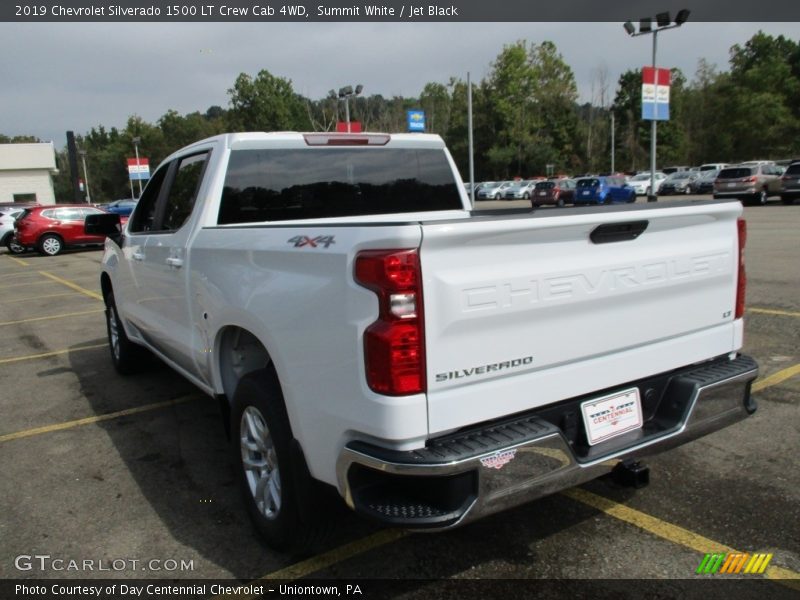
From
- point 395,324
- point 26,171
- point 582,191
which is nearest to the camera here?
point 395,324

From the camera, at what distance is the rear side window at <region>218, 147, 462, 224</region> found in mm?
3899

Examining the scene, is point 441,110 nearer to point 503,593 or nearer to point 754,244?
point 754,244

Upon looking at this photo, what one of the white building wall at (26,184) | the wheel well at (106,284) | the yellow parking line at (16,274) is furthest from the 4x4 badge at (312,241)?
the white building wall at (26,184)

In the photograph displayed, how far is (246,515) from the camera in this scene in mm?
3439

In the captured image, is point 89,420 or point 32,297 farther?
point 32,297

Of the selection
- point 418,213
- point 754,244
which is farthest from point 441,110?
point 418,213

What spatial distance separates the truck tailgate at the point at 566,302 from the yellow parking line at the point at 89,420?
3.75 meters

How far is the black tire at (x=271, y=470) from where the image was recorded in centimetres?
273

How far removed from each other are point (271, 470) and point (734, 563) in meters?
2.07

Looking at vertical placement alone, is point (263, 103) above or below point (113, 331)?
above

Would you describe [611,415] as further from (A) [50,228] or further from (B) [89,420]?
(A) [50,228]

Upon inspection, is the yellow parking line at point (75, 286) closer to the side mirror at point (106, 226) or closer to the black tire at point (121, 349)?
the black tire at point (121, 349)

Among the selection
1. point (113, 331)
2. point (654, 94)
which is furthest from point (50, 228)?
point (654, 94)

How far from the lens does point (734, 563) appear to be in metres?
2.82
